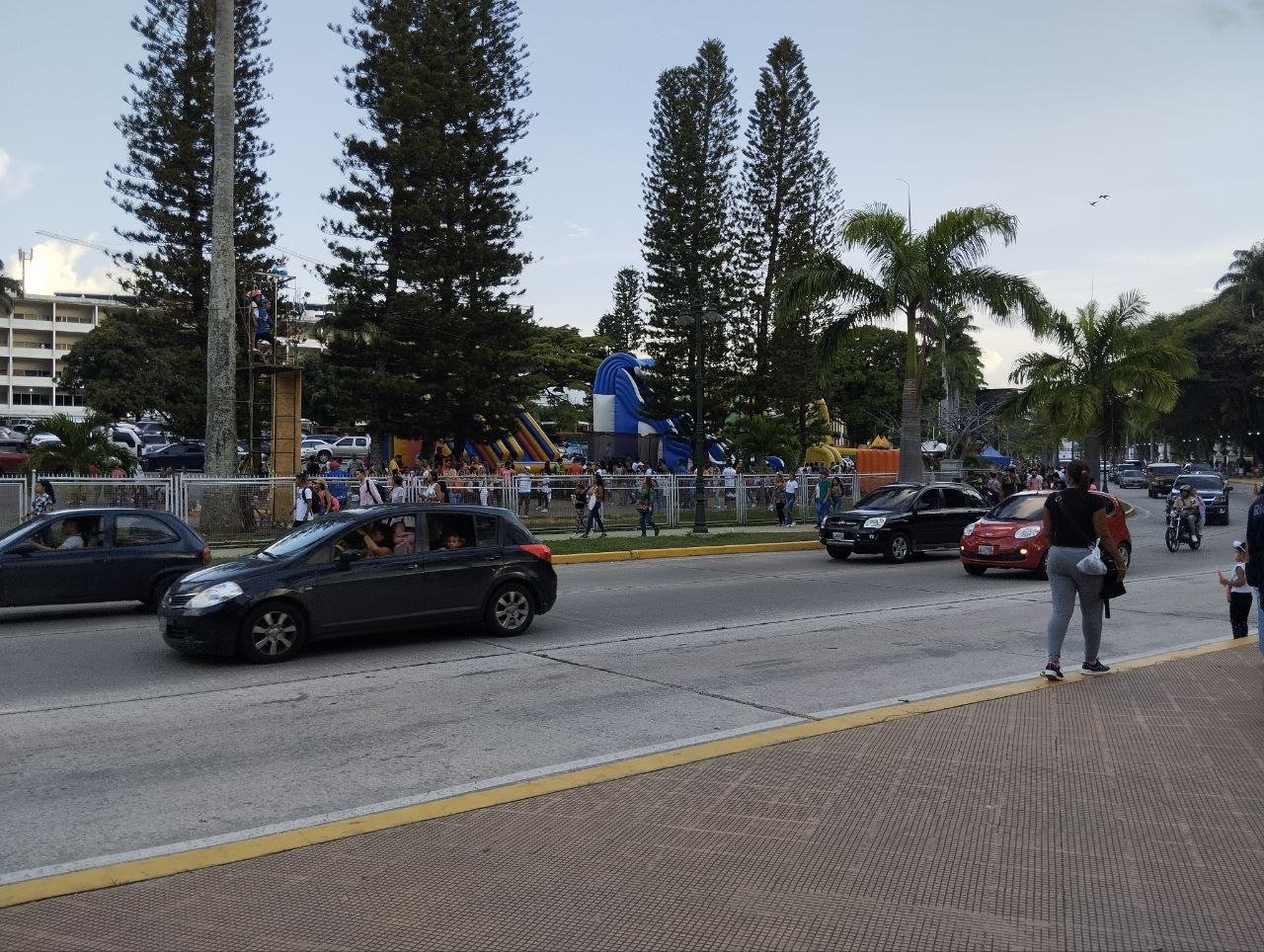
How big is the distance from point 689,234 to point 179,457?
22747 mm

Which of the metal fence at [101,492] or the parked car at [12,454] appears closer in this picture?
the metal fence at [101,492]

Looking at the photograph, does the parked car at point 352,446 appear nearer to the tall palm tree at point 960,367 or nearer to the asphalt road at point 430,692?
the tall palm tree at point 960,367

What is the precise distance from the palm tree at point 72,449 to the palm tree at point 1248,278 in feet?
255

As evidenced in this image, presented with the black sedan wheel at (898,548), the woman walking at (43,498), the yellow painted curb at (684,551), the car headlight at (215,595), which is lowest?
the yellow painted curb at (684,551)

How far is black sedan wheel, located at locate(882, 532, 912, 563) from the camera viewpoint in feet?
65.6

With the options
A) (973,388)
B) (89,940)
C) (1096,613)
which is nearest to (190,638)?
(89,940)

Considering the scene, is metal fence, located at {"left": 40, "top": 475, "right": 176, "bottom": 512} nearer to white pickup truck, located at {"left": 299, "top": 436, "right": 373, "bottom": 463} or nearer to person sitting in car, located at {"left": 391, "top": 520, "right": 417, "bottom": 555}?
person sitting in car, located at {"left": 391, "top": 520, "right": 417, "bottom": 555}

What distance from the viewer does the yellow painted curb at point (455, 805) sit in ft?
15.2

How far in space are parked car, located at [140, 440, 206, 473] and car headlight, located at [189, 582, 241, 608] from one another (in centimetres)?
3610

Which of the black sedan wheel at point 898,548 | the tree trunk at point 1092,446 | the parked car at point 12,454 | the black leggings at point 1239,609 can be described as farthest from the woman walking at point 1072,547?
the parked car at point 12,454

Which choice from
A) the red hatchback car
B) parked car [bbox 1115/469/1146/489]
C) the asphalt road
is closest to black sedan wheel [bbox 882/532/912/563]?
the red hatchback car

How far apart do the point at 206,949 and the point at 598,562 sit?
16.3m

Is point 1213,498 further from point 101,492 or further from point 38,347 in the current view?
point 38,347

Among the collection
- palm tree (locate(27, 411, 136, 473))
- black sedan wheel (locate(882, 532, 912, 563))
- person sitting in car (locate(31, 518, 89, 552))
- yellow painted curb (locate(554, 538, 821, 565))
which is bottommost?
yellow painted curb (locate(554, 538, 821, 565))
